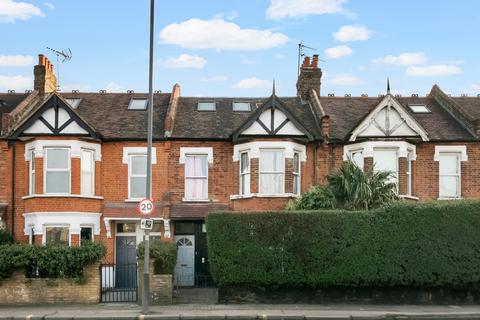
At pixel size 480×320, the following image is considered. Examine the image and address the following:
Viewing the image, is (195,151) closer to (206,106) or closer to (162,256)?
(206,106)

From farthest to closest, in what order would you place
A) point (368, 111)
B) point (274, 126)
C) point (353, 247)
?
point (368, 111) < point (274, 126) < point (353, 247)

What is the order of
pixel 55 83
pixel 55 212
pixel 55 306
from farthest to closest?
pixel 55 83 → pixel 55 212 → pixel 55 306

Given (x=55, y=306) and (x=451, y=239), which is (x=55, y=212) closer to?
(x=55, y=306)

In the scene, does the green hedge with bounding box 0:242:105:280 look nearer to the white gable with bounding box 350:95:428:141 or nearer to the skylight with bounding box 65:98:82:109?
the skylight with bounding box 65:98:82:109

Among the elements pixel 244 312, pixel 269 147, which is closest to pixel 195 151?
pixel 269 147

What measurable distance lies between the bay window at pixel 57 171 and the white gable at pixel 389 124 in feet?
37.9

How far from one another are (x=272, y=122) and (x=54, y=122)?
8.71 meters

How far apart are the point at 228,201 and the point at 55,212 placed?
6.94 metres

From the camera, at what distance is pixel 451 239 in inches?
816

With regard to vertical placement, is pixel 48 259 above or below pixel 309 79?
below

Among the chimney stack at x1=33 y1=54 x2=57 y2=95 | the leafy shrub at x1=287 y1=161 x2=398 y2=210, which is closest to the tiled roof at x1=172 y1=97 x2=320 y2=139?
the leafy shrub at x1=287 y1=161 x2=398 y2=210

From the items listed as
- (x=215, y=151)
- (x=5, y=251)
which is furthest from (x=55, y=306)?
(x=215, y=151)

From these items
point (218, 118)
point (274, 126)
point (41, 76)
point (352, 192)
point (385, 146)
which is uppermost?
point (41, 76)

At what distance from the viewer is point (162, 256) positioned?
20.8 m
